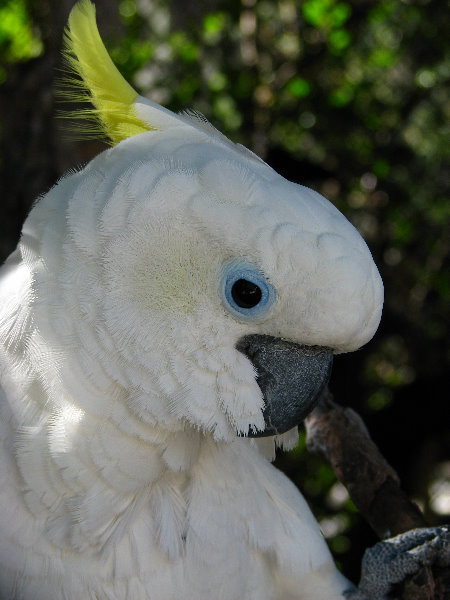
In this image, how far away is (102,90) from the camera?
1502 mm

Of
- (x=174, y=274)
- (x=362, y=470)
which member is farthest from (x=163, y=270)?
(x=362, y=470)

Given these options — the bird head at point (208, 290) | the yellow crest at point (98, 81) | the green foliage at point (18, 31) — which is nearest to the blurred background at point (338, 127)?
the green foliage at point (18, 31)

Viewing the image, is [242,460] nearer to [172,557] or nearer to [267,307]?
[172,557]

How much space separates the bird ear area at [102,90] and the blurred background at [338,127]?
3.29 feet

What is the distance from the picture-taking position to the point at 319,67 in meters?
3.87

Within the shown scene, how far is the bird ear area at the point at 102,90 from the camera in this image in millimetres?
1482

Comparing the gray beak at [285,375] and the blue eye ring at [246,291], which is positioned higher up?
the blue eye ring at [246,291]

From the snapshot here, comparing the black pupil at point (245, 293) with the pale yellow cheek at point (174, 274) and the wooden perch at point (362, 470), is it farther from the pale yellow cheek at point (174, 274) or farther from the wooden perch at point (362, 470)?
the wooden perch at point (362, 470)

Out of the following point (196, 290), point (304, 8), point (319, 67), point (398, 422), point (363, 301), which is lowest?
point (398, 422)

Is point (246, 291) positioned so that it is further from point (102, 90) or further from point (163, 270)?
point (102, 90)

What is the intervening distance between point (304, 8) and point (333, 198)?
53.0 inches

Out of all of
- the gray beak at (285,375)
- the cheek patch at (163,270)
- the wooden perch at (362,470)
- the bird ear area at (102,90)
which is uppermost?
the bird ear area at (102,90)

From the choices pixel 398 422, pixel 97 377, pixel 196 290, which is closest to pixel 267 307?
pixel 196 290

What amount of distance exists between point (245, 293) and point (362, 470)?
0.98 m
